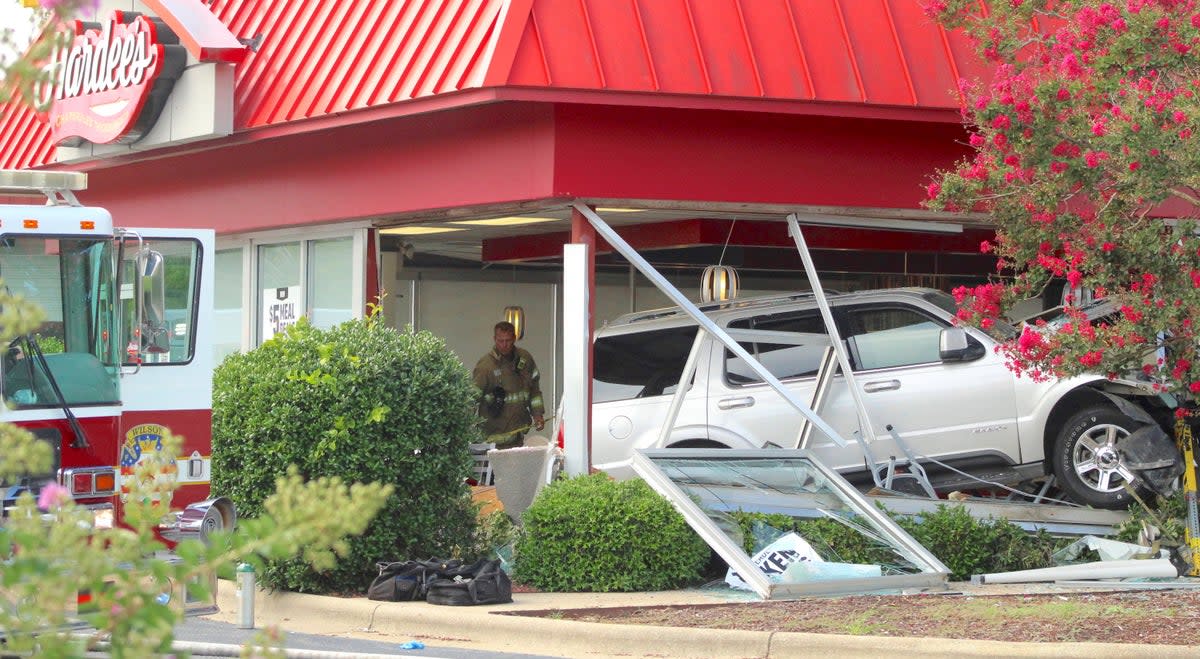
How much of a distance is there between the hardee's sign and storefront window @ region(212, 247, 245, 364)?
74.4 inches

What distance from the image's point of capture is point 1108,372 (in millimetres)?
9938

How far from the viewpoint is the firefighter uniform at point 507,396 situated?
1653cm

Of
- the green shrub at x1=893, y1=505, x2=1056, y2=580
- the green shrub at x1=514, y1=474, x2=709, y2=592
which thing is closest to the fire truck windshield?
the green shrub at x1=514, y1=474, x2=709, y2=592

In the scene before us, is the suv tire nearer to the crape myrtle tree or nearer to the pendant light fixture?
the crape myrtle tree

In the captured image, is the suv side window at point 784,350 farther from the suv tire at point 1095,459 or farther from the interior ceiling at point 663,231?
the suv tire at point 1095,459

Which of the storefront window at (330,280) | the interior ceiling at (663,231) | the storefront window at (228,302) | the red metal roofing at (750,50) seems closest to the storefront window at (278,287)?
the storefront window at (330,280)

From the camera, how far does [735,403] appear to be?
44.9 feet

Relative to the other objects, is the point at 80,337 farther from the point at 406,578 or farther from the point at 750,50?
the point at 750,50

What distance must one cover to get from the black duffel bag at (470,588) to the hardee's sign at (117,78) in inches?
264

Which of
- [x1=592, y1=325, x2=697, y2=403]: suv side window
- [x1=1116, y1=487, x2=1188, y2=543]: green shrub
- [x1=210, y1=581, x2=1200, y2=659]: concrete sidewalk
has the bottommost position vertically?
[x1=210, y1=581, x2=1200, y2=659]: concrete sidewalk

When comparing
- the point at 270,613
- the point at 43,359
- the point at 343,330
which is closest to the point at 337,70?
the point at 343,330

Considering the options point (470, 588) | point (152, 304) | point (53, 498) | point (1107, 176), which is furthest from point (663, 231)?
point (53, 498)

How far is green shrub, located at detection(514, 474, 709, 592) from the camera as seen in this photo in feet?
35.8

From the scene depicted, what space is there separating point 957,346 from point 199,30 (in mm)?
7530
